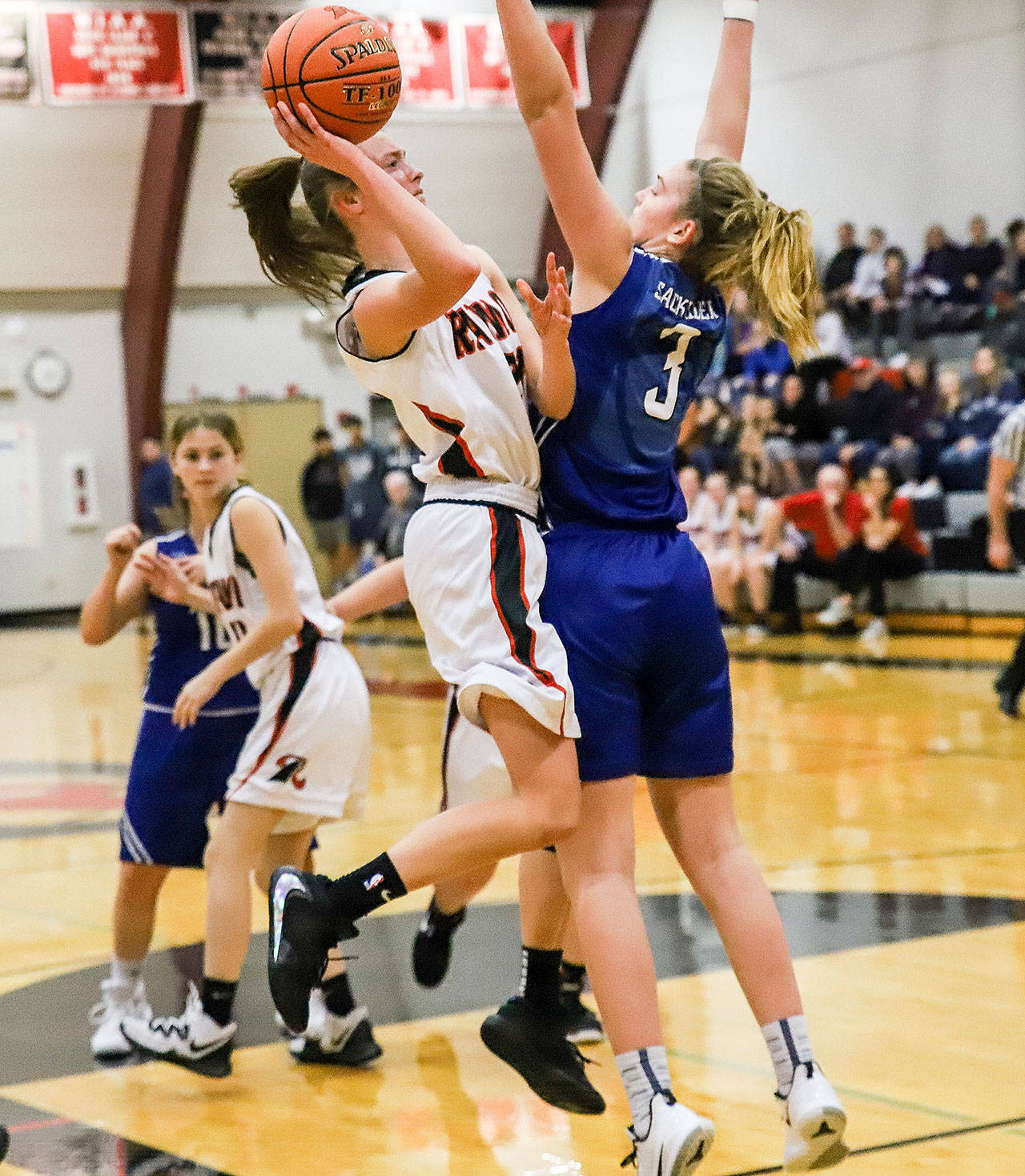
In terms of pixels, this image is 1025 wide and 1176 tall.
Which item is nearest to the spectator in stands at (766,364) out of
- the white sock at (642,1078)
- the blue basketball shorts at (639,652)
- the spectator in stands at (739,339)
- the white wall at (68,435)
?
the spectator in stands at (739,339)

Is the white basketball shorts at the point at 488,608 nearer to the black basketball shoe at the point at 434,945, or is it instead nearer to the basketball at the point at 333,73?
the basketball at the point at 333,73

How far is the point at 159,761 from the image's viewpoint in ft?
14.5

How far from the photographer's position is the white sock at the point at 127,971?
4371 millimetres

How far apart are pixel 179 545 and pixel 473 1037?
143cm

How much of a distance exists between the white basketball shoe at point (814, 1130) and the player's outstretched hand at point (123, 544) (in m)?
2.31

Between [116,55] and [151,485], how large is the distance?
5.08 metres

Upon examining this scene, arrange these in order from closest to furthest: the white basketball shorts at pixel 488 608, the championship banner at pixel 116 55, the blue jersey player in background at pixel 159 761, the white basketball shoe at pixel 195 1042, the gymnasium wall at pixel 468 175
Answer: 1. the white basketball shorts at pixel 488 608
2. the white basketball shoe at pixel 195 1042
3. the blue jersey player in background at pixel 159 761
4. the championship banner at pixel 116 55
5. the gymnasium wall at pixel 468 175

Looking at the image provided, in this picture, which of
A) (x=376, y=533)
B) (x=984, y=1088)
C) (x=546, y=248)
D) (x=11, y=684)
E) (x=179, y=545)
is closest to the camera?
(x=984, y=1088)

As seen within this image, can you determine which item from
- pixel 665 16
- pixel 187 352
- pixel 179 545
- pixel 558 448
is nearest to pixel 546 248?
pixel 665 16

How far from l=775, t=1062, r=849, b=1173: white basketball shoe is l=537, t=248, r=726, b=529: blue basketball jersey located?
1017 mm

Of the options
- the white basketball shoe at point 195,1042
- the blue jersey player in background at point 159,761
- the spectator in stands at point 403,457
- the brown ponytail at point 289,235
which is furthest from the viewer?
the spectator in stands at point 403,457

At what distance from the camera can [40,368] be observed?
20000 millimetres

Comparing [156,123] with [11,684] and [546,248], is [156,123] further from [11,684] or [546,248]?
[11,684]

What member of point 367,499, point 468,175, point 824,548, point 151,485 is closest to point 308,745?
point 824,548
